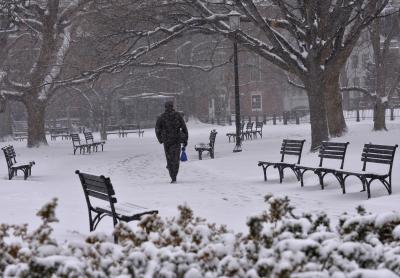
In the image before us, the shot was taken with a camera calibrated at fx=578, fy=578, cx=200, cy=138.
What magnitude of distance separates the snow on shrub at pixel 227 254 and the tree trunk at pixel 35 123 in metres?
25.1

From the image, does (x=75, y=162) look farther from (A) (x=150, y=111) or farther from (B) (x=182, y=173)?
(A) (x=150, y=111)

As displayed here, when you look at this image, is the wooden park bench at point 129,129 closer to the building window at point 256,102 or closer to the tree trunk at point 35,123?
the tree trunk at point 35,123

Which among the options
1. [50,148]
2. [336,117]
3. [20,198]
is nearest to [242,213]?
[20,198]

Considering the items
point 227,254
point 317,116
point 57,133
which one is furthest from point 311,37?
point 57,133

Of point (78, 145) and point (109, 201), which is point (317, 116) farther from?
point (109, 201)

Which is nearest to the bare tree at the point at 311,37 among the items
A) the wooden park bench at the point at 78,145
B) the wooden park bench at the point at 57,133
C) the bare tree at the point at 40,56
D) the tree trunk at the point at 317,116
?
the tree trunk at the point at 317,116

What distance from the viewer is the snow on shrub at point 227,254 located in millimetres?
3443

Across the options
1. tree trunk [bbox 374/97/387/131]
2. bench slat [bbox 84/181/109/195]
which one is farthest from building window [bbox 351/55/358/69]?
bench slat [bbox 84/181/109/195]

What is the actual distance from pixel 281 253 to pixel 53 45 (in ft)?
84.4

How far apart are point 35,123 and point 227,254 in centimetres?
2609

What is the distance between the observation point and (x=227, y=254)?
12.6 ft

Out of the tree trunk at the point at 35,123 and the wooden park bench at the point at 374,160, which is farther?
the tree trunk at the point at 35,123

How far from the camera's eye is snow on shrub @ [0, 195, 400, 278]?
11.3 ft

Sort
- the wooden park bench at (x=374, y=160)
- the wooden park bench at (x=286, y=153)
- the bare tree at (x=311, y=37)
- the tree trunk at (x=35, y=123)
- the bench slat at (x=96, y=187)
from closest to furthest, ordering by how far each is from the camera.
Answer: the bench slat at (x=96, y=187) < the wooden park bench at (x=374, y=160) < the wooden park bench at (x=286, y=153) < the bare tree at (x=311, y=37) < the tree trunk at (x=35, y=123)
